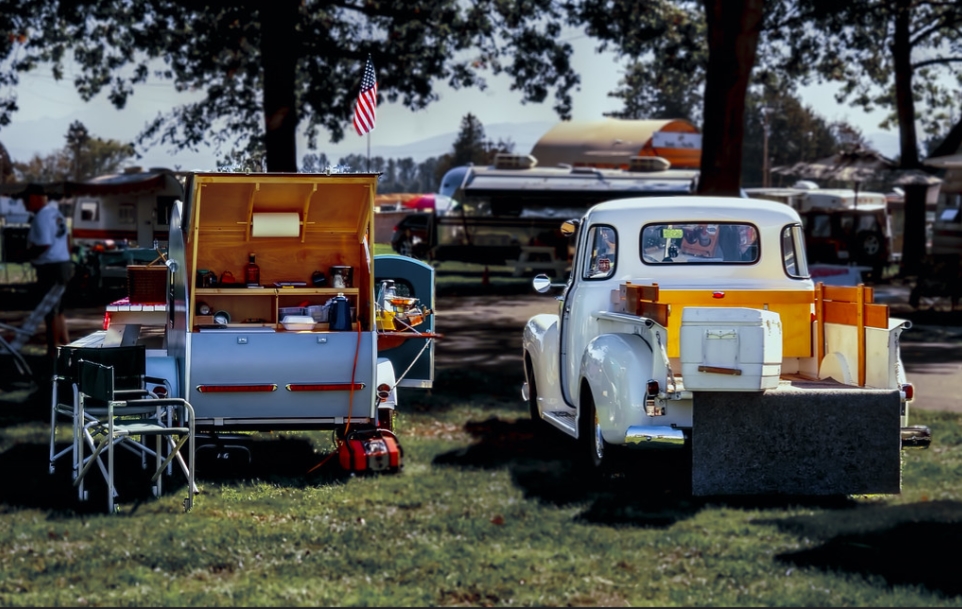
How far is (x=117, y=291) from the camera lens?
1006 inches

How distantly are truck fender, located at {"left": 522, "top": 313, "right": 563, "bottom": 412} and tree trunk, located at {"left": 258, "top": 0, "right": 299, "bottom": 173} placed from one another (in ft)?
40.0

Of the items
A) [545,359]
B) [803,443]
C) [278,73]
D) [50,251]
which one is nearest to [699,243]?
[545,359]

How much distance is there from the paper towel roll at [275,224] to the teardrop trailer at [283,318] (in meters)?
0.01

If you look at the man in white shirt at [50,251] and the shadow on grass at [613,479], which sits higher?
the man in white shirt at [50,251]

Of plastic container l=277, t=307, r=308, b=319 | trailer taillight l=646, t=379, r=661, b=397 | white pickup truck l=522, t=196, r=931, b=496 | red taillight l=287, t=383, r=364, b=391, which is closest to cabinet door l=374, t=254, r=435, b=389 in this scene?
plastic container l=277, t=307, r=308, b=319

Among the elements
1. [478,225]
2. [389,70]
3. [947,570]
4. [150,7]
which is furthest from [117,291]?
[947,570]

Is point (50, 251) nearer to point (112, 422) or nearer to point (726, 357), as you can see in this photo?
point (112, 422)

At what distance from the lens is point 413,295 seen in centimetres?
1139

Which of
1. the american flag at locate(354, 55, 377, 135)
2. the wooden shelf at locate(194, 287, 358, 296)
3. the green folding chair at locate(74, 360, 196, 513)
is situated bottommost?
the green folding chair at locate(74, 360, 196, 513)

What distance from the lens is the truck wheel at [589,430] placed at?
29.3 ft

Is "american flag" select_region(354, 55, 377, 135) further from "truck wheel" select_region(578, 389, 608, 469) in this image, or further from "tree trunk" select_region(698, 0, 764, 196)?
"tree trunk" select_region(698, 0, 764, 196)

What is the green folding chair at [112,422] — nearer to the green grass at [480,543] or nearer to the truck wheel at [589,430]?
the green grass at [480,543]

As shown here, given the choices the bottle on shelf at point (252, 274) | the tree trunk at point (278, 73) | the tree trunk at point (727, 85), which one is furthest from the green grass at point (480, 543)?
the tree trunk at point (278, 73)

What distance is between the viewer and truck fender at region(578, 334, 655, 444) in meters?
8.18
